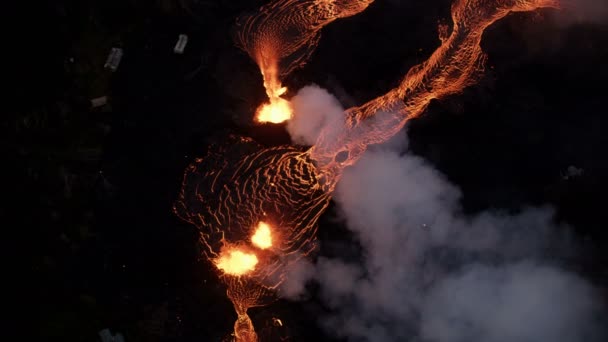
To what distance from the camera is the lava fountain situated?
6.38 m

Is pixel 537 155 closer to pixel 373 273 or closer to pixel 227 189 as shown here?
pixel 373 273

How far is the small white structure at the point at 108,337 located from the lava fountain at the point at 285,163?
156 cm

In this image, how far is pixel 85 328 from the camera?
640 centimetres

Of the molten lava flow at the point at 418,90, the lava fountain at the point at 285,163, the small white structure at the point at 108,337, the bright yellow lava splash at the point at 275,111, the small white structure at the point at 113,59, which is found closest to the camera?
the small white structure at the point at 108,337

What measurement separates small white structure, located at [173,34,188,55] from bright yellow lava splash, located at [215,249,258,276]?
3.37 meters

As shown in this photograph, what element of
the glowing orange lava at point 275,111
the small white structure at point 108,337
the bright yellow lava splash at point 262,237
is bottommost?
the small white structure at point 108,337

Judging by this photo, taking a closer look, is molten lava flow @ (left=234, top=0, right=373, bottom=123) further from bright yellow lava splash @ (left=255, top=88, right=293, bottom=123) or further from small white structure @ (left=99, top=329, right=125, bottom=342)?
small white structure @ (left=99, top=329, right=125, bottom=342)

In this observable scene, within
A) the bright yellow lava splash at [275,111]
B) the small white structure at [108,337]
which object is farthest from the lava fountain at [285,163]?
the small white structure at [108,337]

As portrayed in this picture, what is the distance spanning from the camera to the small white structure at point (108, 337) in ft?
20.5

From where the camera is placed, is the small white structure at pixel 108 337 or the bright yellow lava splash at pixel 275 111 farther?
the bright yellow lava splash at pixel 275 111

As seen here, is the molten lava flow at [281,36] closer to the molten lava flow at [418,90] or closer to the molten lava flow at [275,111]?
the molten lava flow at [275,111]

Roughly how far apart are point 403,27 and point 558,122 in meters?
2.79

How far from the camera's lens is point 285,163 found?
6699 millimetres

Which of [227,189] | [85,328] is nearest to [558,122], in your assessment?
[227,189]
